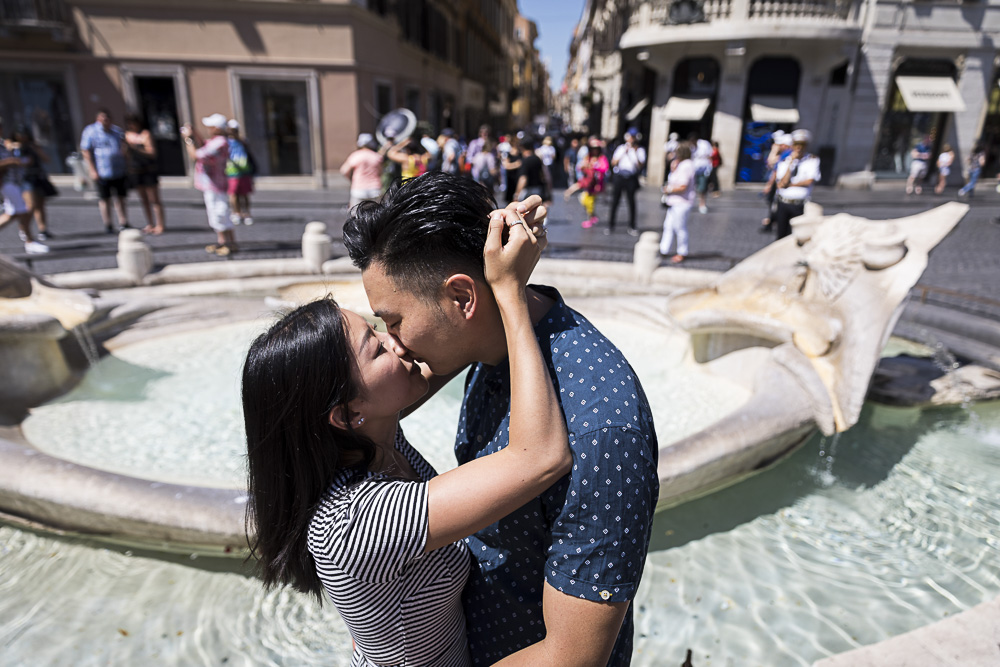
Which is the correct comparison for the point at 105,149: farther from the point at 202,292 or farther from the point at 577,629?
the point at 577,629

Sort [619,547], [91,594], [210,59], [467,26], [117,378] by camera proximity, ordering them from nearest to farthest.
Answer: [619,547]
[91,594]
[117,378]
[210,59]
[467,26]

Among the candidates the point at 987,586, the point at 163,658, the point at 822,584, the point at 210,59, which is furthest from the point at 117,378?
the point at 210,59

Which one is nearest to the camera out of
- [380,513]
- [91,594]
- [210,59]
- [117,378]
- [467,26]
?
[380,513]

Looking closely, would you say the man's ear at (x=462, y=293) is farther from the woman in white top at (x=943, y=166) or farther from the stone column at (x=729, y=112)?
the woman in white top at (x=943, y=166)

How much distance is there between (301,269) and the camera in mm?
7449

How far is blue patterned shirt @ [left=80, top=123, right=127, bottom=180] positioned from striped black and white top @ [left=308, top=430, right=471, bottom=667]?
1052 cm

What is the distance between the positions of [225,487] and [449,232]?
2.36 meters

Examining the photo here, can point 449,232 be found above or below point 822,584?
above

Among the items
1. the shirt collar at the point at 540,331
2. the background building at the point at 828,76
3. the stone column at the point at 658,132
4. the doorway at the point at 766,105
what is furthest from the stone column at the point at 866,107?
the shirt collar at the point at 540,331

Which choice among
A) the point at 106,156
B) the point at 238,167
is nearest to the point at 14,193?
the point at 106,156

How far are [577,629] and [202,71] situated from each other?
19.6 meters

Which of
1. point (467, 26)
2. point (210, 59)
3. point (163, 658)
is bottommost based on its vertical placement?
point (163, 658)

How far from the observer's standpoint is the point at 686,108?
21.5 metres

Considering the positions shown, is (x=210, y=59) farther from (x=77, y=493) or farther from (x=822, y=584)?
(x=822, y=584)
